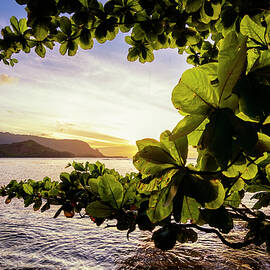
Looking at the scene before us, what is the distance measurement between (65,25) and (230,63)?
4.11 ft

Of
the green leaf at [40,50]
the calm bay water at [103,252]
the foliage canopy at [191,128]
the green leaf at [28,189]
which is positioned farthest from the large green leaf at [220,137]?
the calm bay water at [103,252]

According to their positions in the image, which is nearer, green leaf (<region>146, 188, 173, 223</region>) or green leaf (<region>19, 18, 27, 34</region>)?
green leaf (<region>146, 188, 173, 223</region>)

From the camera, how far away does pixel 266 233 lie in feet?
3.07

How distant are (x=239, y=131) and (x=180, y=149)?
0.56ft

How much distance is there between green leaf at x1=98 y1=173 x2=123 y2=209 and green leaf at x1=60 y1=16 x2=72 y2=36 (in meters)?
1.04

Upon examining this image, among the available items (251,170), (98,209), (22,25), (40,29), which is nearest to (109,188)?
(98,209)

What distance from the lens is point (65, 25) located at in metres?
1.34

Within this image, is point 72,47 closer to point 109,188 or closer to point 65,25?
point 65,25

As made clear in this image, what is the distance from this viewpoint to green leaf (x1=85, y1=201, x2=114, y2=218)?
82cm

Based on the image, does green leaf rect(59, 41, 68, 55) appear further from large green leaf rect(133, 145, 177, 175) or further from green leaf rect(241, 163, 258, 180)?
green leaf rect(241, 163, 258, 180)

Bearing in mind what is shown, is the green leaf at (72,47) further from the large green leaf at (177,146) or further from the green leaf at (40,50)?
the large green leaf at (177,146)

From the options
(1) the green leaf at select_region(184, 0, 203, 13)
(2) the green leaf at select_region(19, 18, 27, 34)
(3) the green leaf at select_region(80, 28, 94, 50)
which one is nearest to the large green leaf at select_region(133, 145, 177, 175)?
(1) the green leaf at select_region(184, 0, 203, 13)

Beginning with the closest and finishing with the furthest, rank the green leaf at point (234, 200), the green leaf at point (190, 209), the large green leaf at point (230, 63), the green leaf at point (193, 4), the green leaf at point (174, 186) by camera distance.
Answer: the large green leaf at point (230, 63) → the green leaf at point (174, 186) → the green leaf at point (190, 209) → the green leaf at point (234, 200) → the green leaf at point (193, 4)

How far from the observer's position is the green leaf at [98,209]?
0.82m
